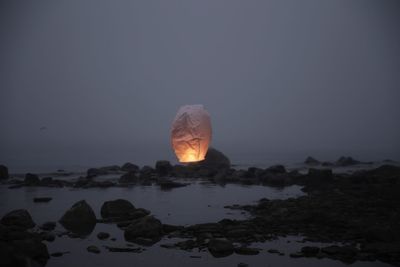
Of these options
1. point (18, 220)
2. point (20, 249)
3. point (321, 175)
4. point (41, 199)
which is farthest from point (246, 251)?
point (321, 175)

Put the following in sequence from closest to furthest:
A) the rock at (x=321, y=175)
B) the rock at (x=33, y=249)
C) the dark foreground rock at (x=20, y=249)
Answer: the dark foreground rock at (x=20, y=249) < the rock at (x=33, y=249) < the rock at (x=321, y=175)

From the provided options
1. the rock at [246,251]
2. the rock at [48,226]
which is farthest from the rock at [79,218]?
the rock at [246,251]

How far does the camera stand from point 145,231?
13.2 meters

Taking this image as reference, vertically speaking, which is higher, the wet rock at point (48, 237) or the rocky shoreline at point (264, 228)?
the rocky shoreline at point (264, 228)

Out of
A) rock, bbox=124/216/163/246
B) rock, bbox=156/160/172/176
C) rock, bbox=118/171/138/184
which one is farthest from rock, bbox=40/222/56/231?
rock, bbox=156/160/172/176

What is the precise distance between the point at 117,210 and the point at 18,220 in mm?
3572

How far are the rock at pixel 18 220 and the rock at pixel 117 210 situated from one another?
2.70 meters

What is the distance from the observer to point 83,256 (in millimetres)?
11242

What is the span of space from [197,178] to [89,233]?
18.1 m

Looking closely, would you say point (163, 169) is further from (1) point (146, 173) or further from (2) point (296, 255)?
(2) point (296, 255)

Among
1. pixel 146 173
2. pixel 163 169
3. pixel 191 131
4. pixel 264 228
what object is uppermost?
pixel 191 131

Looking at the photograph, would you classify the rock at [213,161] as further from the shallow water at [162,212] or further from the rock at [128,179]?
the rock at [128,179]

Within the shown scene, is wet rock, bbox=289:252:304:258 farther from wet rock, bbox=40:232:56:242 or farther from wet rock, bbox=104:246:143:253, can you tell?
wet rock, bbox=40:232:56:242

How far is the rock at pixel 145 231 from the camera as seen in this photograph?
13.1 m
